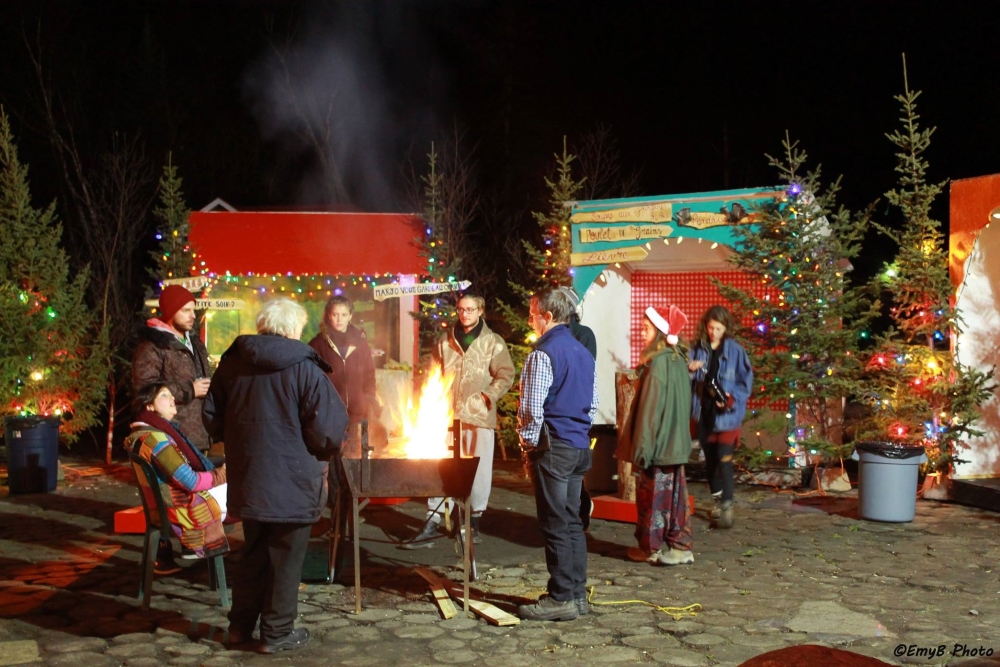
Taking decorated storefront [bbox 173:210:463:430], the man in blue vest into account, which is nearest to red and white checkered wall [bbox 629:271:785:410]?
decorated storefront [bbox 173:210:463:430]

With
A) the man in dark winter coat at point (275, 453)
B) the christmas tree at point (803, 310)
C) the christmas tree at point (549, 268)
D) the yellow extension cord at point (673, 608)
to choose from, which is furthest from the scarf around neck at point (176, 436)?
the christmas tree at point (549, 268)

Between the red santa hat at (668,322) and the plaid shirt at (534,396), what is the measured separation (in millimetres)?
1676

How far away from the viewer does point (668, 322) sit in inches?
291

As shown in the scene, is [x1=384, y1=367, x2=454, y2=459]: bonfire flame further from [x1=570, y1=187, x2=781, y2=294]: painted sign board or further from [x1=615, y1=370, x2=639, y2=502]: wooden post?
[x1=570, y1=187, x2=781, y2=294]: painted sign board

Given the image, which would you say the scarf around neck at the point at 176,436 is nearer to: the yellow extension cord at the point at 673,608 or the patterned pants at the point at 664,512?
the yellow extension cord at the point at 673,608

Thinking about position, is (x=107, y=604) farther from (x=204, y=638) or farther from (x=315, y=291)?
(x=315, y=291)

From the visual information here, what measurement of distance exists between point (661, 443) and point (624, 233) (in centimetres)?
572

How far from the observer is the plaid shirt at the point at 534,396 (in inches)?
229

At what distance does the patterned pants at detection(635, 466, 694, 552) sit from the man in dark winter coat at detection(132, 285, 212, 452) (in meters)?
3.40

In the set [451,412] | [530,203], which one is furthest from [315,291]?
[530,203]

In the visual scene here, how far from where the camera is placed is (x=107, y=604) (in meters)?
6.27

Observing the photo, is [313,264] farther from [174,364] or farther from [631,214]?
[174,364]

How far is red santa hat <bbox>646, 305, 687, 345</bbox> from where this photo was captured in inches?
287

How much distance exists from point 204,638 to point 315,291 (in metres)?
10.7
